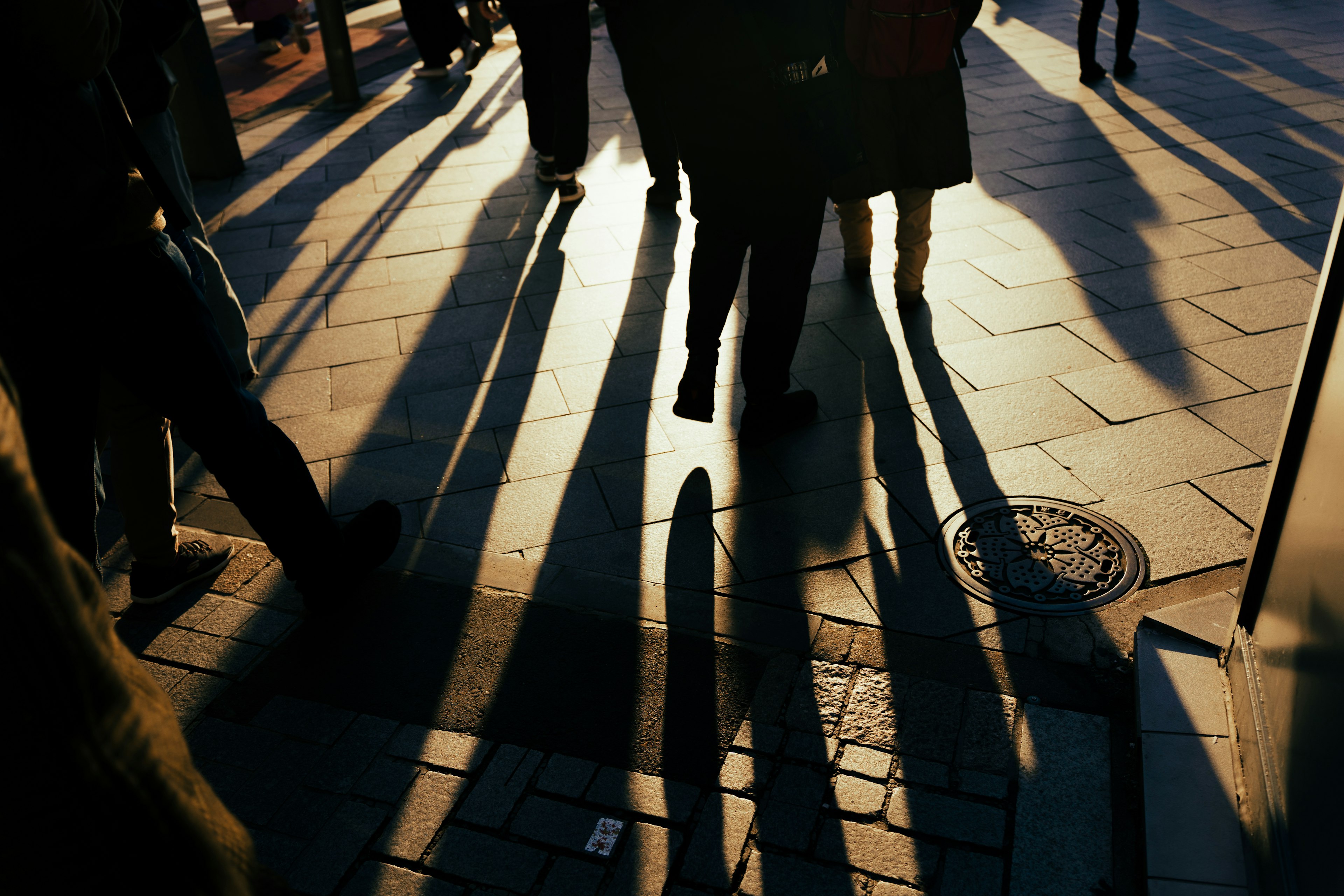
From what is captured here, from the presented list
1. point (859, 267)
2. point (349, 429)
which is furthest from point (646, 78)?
point (859, 267)

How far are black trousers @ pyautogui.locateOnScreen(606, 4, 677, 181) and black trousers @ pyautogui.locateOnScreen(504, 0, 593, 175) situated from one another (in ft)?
1.16

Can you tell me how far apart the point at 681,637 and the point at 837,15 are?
7.33 feet

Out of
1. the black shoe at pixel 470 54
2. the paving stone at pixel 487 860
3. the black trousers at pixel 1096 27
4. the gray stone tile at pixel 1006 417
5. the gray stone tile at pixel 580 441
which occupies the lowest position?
the gray stone tile at pixel 1006 417

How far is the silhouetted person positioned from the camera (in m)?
3.25

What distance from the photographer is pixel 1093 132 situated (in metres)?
7.29

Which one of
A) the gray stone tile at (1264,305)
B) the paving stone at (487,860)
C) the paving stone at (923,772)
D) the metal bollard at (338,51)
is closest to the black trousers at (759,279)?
the paving stone at (923,772)

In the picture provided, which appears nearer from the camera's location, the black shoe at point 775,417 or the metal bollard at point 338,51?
the black shoe at point 775,417

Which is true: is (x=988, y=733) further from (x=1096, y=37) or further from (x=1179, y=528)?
(x=1096, y=37)

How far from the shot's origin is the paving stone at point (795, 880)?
7.22ft

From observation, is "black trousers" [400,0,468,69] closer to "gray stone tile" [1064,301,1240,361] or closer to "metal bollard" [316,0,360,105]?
"metal bollard" [316,0,360,105]

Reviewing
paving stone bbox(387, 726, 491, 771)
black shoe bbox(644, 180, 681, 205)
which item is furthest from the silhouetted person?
paving stone bbox(387, 726, 491, 771)

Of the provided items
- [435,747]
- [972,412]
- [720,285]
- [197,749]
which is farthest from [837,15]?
[197,749]

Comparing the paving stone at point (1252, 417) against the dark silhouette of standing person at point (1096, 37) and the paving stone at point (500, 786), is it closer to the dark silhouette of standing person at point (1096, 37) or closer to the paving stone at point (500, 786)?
the paving stone at point (500, 786)

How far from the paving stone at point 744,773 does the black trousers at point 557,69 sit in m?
4.77
